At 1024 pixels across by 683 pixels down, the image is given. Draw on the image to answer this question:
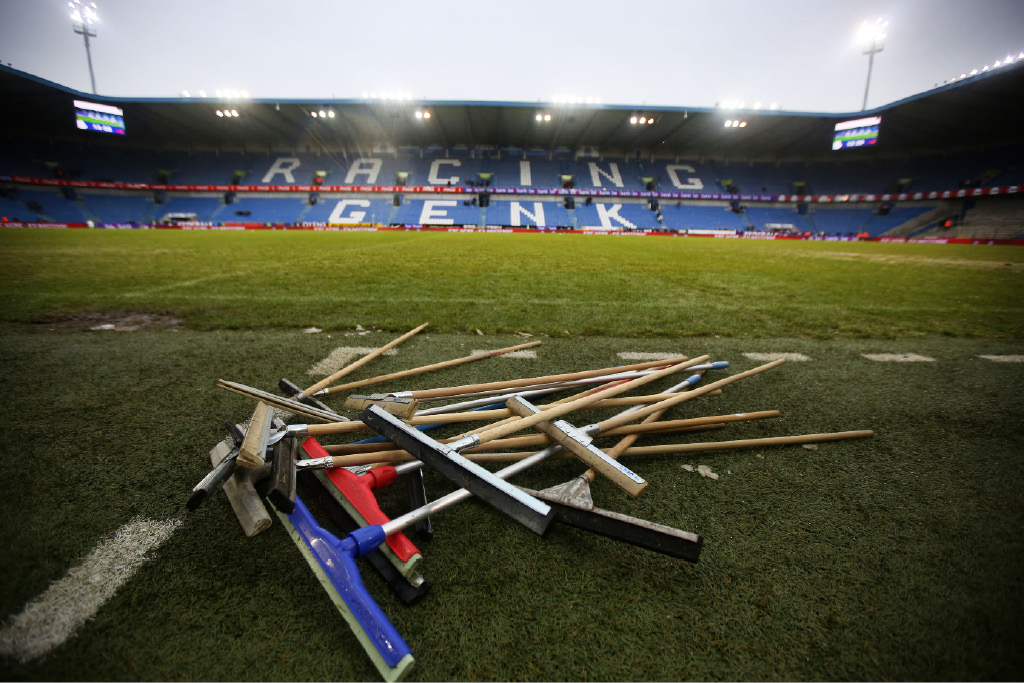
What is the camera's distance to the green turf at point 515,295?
4.23 metres

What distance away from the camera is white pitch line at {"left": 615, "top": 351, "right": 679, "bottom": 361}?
327 cm

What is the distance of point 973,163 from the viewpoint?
100 ft

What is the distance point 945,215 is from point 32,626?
47050 mm

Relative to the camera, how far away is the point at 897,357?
3.48 metres

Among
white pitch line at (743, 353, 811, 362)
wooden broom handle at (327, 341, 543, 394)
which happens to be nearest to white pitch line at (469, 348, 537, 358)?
wooden broom handle at (327, 341, 543, 394)

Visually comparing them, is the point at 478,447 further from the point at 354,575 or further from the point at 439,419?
the point at 354,575

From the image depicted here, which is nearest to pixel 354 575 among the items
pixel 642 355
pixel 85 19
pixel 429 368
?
pixel 429 368

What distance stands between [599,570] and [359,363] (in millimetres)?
2195

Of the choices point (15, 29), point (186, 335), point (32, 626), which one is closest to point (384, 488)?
point (32, 626)

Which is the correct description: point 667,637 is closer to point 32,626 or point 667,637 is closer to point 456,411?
point 456,411

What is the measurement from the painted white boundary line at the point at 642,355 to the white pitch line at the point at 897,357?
6.04 feet

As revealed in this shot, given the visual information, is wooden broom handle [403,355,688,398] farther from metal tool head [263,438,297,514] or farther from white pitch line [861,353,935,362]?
white pitch line [861,353,935,362]

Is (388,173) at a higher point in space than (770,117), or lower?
lower

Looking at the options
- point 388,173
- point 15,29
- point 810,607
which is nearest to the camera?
point 810,607
